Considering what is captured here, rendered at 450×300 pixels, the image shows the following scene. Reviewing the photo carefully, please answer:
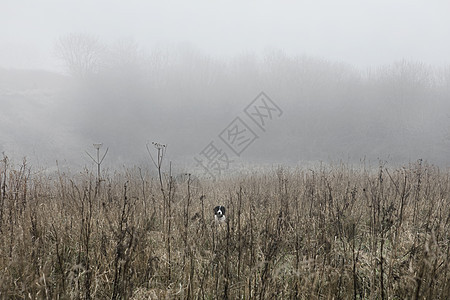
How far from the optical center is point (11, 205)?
3227 mm

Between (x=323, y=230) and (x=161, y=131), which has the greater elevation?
(x=161, y=131)

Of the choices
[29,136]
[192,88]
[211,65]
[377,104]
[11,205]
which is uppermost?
[211,65]

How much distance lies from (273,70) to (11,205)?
125ft

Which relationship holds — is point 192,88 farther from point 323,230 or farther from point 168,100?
point 323,230

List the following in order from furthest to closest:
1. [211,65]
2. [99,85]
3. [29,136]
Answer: [211,65] < [99,85] < [29,136]

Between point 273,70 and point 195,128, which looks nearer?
point 195,128

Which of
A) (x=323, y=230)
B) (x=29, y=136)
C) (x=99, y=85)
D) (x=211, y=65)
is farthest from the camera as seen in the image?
(x=211, y=65)

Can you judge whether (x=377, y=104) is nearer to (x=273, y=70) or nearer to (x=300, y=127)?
(x=300, y=127)

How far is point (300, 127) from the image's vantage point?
3450 cm

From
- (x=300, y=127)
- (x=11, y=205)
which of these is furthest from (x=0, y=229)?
(x=300, y=127)

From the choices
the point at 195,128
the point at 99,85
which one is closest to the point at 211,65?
the point at 195,128

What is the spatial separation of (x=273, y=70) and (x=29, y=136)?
1197 inches

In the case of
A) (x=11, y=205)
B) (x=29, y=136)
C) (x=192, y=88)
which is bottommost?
(x=11, y=205)

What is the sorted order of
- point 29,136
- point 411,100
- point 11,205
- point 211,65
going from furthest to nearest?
point 211,65 → point 411,100 → point 29,136 → point 11,205
